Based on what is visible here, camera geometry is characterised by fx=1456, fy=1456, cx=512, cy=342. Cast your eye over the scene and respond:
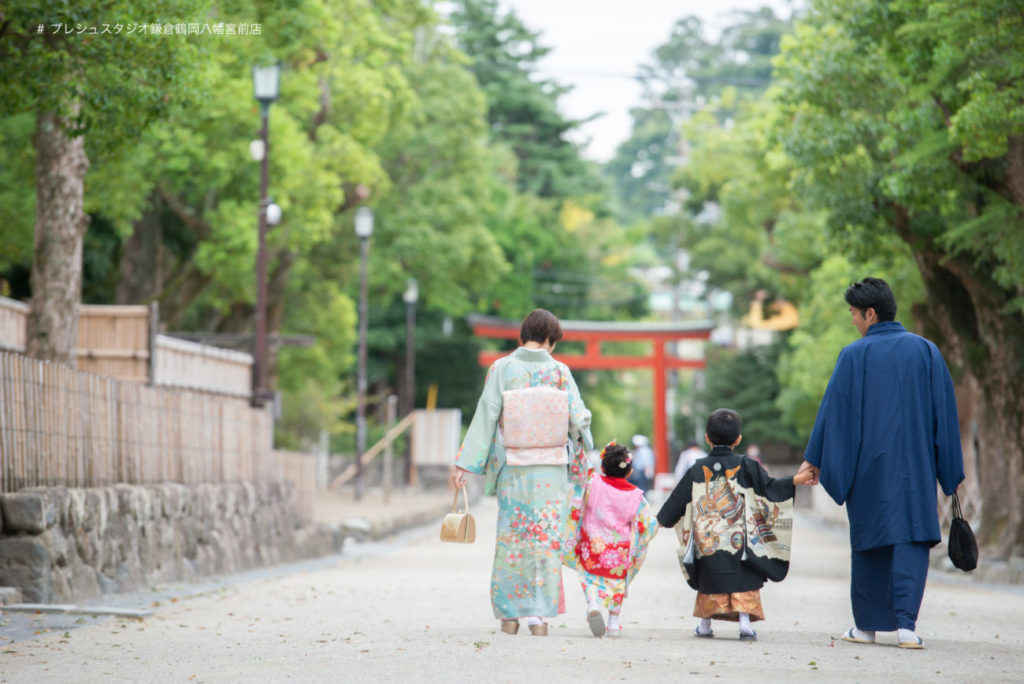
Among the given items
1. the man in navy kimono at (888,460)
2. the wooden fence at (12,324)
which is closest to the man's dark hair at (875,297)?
the man in navy kimono at (888,460)

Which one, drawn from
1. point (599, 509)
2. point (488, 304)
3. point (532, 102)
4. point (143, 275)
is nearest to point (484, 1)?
point (532, 102)

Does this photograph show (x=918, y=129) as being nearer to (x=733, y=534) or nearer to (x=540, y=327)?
(x=540, y=327)

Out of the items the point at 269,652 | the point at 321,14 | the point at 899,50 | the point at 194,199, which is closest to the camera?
the point at 269,652

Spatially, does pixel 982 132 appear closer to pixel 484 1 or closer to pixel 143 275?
pixel 143 275

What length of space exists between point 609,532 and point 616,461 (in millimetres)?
426

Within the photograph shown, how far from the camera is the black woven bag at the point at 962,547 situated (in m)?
7.73

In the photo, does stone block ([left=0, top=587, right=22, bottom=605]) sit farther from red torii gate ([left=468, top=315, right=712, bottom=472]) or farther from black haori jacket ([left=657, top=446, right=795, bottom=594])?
red torii gate ([left=468, top=315, right=712, bottom=472])

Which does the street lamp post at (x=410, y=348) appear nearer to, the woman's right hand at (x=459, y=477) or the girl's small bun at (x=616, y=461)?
the girl's small bun at (x=616, y=461)

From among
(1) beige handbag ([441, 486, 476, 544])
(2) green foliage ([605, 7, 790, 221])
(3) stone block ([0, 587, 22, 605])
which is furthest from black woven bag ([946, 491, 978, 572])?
(2) green foliage ([605, 7, 790, 221])

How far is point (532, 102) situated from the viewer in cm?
5212

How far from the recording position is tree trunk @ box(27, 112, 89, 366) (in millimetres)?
14531

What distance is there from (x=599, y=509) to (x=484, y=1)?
4495cm

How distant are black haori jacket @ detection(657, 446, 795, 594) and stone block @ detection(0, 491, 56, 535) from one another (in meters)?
4.60

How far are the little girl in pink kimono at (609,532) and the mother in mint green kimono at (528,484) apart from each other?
0.17 m
